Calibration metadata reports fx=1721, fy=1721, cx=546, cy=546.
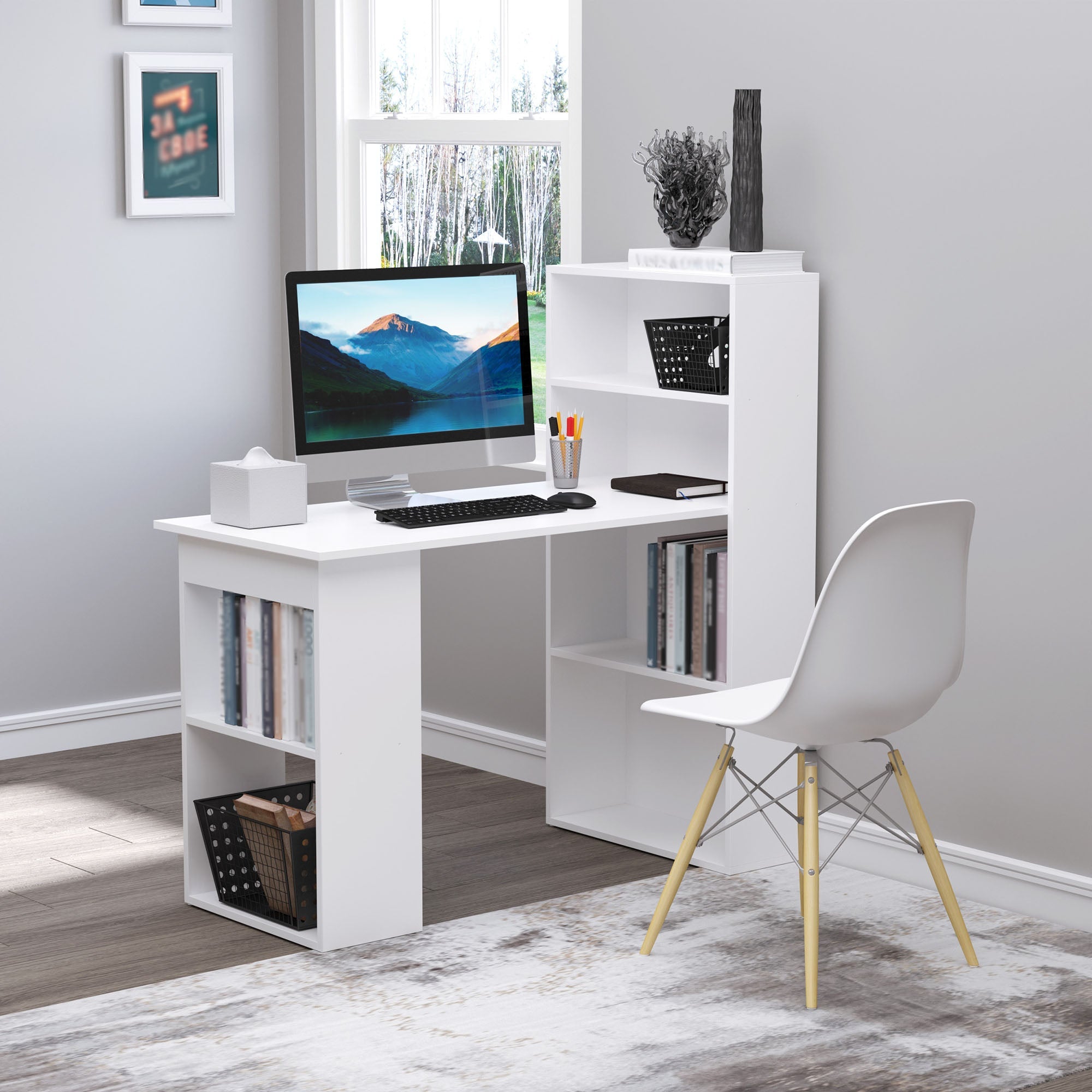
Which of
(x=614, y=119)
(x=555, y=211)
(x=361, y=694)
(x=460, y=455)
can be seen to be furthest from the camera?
(x=555, y=211)

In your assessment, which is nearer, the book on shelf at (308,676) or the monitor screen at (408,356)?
the book on shelf at (308,676)

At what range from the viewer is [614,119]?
4.16m

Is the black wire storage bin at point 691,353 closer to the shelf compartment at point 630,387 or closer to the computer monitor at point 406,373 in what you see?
the shelf compartment at point 630,387

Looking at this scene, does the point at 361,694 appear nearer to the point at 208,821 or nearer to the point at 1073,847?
the point at 208,821

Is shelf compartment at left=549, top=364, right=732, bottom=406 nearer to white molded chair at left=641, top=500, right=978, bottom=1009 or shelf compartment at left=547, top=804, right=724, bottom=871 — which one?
white molded chair at left=641, top=500, right=978, bottom=1009

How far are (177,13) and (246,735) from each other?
236 centimetres

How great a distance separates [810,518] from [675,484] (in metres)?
0.30

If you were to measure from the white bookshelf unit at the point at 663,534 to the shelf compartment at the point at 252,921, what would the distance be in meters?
0.91

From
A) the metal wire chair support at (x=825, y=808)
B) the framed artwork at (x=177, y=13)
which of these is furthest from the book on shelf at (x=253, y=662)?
the framed artwork at (x=177, y=13)

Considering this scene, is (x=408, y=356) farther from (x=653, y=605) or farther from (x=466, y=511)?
(x=653, y=605)

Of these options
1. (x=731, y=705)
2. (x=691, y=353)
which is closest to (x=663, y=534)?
(x=691, y=353)

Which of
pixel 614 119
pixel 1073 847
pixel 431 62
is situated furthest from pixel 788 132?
pixel 1073 847

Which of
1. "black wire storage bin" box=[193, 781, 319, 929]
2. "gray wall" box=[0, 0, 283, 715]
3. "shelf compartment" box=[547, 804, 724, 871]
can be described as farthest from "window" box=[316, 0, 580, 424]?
"black wire storage bin" box=[193, 781, 319, 929]

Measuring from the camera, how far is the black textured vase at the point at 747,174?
3.65 m
